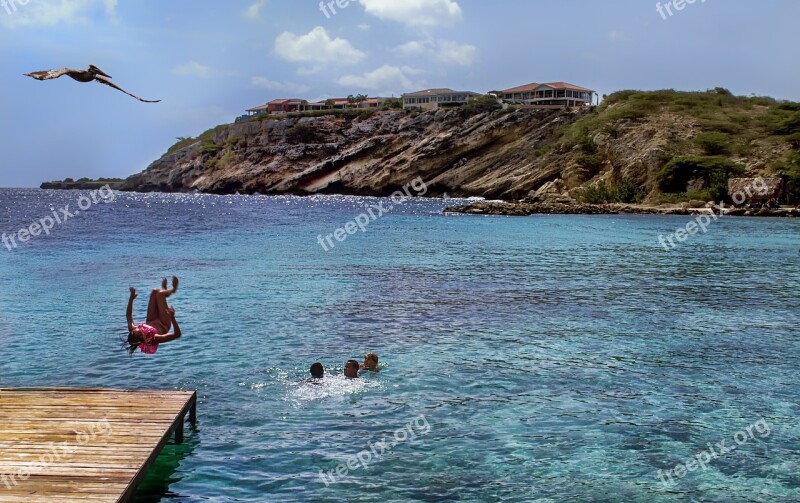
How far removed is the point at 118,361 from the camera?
16938 millimetres

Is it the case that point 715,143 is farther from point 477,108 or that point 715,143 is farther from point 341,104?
point 341,104

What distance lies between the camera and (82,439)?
985 cm

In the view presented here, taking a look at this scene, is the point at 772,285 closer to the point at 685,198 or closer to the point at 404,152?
the point at 685,198

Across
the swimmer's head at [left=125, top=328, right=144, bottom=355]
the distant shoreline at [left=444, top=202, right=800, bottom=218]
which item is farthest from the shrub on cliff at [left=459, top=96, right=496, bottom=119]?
the swimmer's head at [left=125, top=328, right=144, bottom=355]

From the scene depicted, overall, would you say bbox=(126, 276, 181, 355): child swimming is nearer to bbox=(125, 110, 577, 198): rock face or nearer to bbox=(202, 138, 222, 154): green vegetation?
bbox=(125, 110, 577, 198): rock face

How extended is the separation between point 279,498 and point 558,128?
112566 millimetres

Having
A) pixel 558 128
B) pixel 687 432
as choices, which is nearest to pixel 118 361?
pixel 687 432

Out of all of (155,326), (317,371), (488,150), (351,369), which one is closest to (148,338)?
(155,326)

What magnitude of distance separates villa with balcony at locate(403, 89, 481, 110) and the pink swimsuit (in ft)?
435

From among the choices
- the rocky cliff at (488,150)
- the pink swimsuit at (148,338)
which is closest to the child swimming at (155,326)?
the pink swimsuit at (148,338)

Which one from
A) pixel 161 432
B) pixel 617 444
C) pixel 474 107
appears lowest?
pixel 617 444

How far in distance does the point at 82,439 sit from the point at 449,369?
8.62 m

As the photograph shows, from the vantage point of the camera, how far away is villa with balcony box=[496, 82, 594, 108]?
134m

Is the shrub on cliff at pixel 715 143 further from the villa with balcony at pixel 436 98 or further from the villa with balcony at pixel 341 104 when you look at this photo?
the villa with balcony at pixel 341 104
